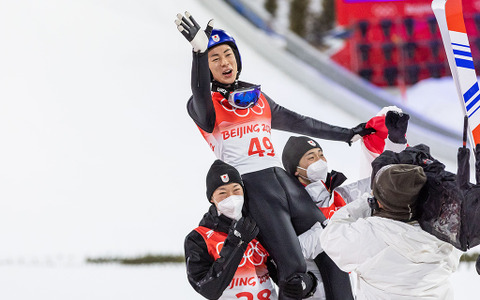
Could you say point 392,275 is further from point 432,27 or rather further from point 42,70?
point 432,27

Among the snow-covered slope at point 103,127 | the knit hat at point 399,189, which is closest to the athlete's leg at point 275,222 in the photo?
the knit hat at point 399,189

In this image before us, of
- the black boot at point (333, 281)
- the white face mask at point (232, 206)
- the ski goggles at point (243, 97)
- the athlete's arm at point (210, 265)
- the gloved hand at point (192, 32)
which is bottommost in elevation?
the black boot at point (333, 281)

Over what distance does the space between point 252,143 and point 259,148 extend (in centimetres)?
4

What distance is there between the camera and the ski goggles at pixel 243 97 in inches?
128

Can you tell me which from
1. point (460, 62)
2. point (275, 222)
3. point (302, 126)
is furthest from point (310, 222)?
point (460, 62)

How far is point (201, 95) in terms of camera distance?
3117mm

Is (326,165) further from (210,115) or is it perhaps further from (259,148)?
(210,115)

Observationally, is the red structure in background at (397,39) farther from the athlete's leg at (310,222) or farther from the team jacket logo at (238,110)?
the athlete's leg at (310,222)

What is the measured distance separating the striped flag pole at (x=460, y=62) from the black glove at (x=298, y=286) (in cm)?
89

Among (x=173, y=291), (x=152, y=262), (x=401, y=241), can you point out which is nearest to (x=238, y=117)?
(x=401, y=241)

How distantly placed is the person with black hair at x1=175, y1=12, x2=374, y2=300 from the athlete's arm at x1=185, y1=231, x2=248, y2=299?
0.20 metres

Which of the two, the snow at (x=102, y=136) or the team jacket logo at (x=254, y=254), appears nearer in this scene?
the team jacket logo at (x=254, y=254)

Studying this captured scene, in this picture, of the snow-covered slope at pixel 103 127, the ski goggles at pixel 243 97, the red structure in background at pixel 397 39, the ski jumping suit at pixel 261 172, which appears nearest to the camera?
the ski jumping suit at pixel 261 172

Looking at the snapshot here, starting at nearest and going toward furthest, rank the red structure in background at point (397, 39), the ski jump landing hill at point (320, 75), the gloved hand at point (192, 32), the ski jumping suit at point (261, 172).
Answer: the gloved hand at point (192, 32) < the ski jumping suit at point (261, 172) < the ski jump landing hill at point (320, 75) < the red structure in background at point (397, 39)
